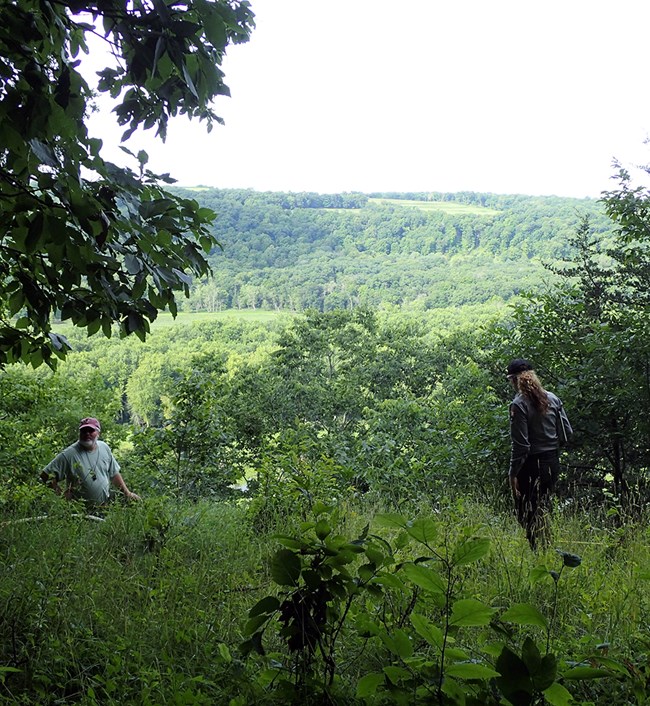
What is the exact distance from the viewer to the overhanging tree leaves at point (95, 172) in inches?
84.2

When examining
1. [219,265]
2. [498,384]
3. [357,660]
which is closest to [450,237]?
[219,265]

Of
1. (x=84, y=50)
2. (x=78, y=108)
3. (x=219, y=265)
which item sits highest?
(x=84, y=50)

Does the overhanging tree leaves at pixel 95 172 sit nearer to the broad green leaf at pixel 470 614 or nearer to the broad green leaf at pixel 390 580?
the broad green leaf at pixel 390 580

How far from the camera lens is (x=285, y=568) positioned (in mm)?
1936

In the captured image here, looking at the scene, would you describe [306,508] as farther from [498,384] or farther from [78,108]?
[498,384]

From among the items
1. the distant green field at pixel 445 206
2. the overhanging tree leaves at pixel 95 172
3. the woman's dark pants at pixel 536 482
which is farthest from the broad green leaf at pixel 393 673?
the distant green field at pixel 445 206

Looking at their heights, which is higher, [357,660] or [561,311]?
[561,311]

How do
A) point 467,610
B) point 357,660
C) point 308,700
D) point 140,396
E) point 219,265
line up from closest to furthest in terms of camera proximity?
point 467,610 → point 308,700 → point 357,660 → point 140,396 → point 219,265

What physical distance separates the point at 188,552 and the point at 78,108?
2941mm

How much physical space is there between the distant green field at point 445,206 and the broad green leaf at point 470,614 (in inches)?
4738

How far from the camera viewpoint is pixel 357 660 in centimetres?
265

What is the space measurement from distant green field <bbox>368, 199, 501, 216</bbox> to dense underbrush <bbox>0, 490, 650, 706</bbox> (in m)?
118

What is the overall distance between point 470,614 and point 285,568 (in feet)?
1.81

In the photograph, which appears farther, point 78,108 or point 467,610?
point 78,108
